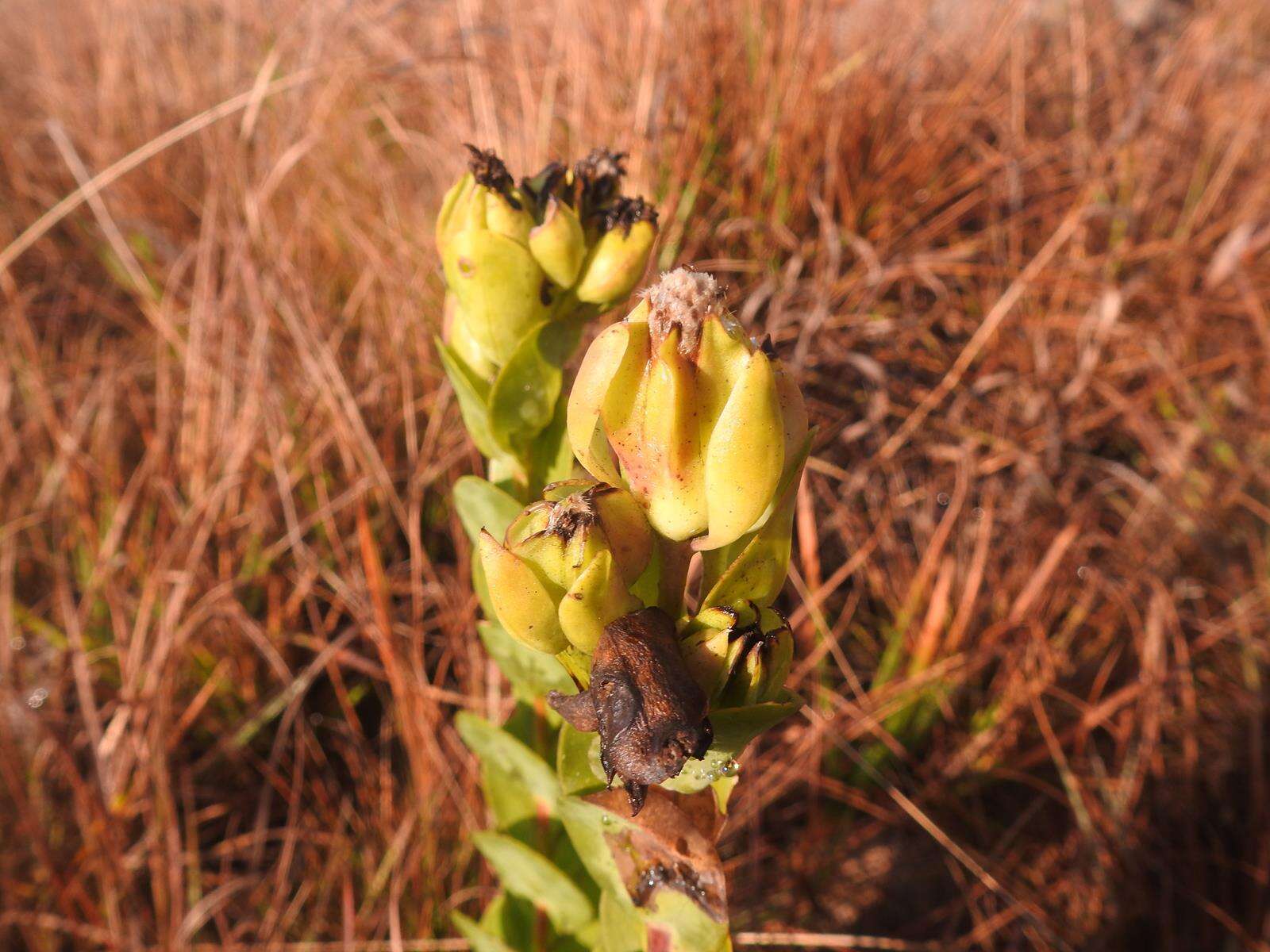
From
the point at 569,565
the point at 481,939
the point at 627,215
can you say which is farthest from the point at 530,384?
the point at 481,939

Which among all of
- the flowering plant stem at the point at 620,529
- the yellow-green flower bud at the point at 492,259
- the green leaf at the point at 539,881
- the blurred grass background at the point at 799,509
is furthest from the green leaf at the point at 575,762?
the blurred grass background at the point at 799,509

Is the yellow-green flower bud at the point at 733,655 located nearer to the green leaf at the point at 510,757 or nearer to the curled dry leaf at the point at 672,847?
the curled dry leaf at the point at 672,847

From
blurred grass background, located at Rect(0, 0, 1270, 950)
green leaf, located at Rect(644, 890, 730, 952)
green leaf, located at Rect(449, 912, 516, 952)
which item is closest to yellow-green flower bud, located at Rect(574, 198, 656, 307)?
green leaf, located at Rect(644, 890, 730, 952)

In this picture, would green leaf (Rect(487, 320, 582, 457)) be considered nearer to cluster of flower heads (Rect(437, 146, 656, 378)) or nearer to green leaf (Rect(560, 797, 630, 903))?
cluster of flower heads (Rect(437, 146, 656, 378))

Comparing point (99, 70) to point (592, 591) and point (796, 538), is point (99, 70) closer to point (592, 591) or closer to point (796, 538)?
point (796, 538)

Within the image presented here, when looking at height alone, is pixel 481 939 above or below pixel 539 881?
below

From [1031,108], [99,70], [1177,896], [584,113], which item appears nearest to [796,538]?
[1177,896]

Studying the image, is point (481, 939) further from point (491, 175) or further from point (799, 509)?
point (799, 509)
